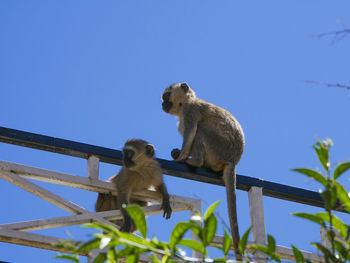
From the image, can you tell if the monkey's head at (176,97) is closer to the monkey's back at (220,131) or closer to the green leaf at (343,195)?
the monkey's back at (220,131)

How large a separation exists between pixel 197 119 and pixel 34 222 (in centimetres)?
440

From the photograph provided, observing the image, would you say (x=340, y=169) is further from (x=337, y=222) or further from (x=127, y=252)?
(x=127, y=252)

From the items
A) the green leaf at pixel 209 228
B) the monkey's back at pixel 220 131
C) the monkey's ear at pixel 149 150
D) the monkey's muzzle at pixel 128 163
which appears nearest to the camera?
the green leaf at pixel 209 228

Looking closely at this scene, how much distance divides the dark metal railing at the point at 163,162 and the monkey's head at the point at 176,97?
3084 mm

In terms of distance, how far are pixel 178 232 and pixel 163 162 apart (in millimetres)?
4678

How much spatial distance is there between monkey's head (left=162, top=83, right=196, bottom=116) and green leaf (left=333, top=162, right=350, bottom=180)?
312 inches

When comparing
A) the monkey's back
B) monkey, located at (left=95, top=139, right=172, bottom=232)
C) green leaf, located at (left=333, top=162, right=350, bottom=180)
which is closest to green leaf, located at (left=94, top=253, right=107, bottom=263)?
green leaf, located at (left=333, top=162, right=350, bottom=180)

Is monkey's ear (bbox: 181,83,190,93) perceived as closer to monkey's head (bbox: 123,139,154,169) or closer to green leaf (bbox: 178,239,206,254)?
monkey's head (bbox: 123,139,154,169)

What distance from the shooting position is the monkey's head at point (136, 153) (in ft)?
22.4

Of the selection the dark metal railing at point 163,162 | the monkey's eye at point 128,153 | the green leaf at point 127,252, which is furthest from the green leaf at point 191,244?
the monkey's eye at point 128,153

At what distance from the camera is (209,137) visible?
8812 mm

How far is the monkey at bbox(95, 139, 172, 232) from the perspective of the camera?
258 inches

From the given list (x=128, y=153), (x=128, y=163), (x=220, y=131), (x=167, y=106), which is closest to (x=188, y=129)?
(x=220, y=131)

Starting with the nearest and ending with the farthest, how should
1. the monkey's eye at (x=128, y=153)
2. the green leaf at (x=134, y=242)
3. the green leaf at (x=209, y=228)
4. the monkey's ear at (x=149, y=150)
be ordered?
the green leaf at (x=134, y=242) → the green leaf at (x=209, y=228) → the monkey's eye at (x=128, y=153) → the monkey's ear at (x=149, y=150)
